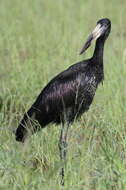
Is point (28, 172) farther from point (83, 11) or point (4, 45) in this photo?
point (83, 11)

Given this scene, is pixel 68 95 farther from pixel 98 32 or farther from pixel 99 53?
pixel 98 32

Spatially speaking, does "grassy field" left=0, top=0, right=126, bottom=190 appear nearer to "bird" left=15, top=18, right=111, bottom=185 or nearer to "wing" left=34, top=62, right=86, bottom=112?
"bird" left=15, top=18, right=111, bottom=185

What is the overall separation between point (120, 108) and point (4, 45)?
3106 mm

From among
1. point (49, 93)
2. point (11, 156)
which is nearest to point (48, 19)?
point (49, 93)

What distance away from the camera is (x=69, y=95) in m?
6.57

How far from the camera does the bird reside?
6.37 m

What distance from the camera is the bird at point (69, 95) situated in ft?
20.9

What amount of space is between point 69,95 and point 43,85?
1147mm

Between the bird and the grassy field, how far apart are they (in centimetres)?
11

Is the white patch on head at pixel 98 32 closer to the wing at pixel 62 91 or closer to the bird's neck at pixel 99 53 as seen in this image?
the bird's neck at pixel 99 53

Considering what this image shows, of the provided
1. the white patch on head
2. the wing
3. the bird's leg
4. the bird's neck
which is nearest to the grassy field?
the bird's leg

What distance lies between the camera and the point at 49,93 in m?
6.57

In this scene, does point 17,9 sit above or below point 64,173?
above

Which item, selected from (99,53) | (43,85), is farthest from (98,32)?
(43,85)
